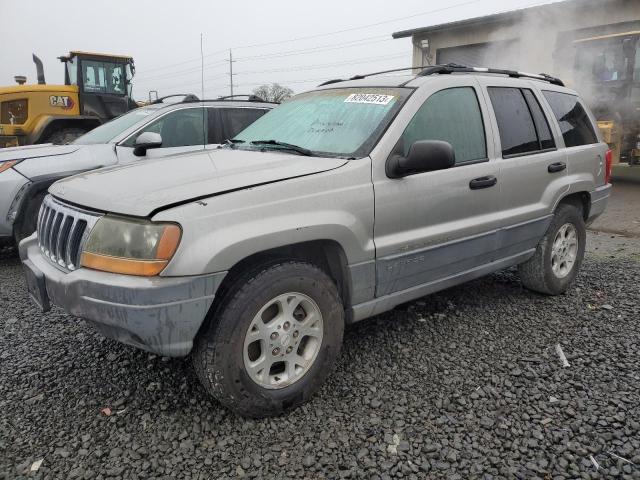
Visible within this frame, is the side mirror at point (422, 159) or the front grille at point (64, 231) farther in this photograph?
the side mirror at point (422, 159)

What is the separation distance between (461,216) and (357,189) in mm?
915

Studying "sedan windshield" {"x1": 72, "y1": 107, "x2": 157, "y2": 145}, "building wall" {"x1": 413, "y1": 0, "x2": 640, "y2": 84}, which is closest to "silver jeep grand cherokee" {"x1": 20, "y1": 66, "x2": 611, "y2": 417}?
"sedan windshield" {"x1": 72, "y1": 107, "x2": 157, "y2": 145}

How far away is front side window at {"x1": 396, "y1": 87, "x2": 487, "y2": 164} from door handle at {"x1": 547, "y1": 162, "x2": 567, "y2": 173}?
78 centimetres

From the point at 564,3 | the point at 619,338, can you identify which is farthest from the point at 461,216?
the point at 564,3

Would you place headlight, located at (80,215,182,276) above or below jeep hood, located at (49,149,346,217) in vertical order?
below

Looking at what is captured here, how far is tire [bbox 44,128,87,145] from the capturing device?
9633 millimetres

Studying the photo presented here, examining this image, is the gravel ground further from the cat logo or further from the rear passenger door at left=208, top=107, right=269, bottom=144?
the cat logo

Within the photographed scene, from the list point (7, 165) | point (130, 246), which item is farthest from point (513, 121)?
point (7, 165)

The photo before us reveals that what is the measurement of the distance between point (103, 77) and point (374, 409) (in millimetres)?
11030

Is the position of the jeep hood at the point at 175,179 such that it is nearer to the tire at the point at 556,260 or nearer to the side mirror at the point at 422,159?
the side mirror at the point at 422,159

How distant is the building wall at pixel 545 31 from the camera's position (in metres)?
14.4

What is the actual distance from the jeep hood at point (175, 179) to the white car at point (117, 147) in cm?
185

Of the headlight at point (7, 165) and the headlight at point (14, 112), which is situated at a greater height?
the headlight at point (14, 112)

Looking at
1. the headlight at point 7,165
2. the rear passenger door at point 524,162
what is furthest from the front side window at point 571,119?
the headlight at point 7,165
